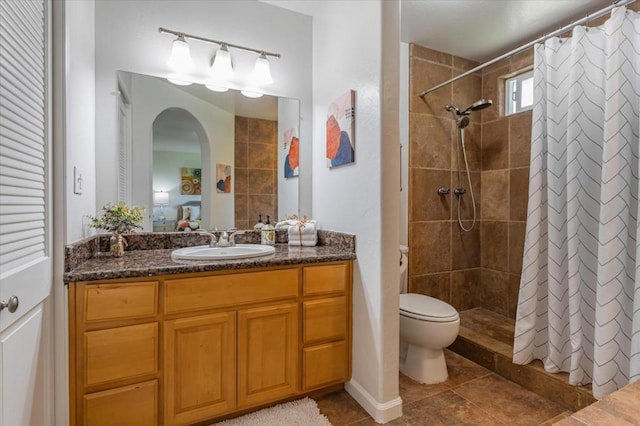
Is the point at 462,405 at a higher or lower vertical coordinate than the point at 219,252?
lower

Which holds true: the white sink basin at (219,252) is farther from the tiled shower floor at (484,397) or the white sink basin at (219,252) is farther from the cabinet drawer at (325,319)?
the tiled shower floor at (484,397)

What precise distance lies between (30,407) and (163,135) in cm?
144

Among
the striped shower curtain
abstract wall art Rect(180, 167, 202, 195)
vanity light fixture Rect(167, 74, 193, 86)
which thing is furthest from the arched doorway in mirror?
the striped shower curtain

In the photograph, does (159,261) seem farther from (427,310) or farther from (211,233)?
(427,310)

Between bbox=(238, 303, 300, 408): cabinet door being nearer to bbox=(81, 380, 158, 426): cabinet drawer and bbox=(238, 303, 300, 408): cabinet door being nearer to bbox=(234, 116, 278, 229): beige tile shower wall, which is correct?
bbox=(81, 380, 158, 426): cabinet drawer

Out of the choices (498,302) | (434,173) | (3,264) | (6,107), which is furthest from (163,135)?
(498,302)

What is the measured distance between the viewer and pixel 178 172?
1.99 m

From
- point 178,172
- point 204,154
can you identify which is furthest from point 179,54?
point 178,172

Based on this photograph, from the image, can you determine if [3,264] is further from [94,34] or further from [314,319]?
[94,34]

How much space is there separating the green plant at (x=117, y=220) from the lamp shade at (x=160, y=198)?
0.73 ft

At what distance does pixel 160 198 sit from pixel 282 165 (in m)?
0.83

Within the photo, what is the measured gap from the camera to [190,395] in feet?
4.77

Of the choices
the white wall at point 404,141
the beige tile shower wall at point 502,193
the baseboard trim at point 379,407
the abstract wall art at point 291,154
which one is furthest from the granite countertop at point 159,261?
the beige tile shower wall at point 502,193

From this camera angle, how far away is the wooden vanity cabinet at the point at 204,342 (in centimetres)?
129
